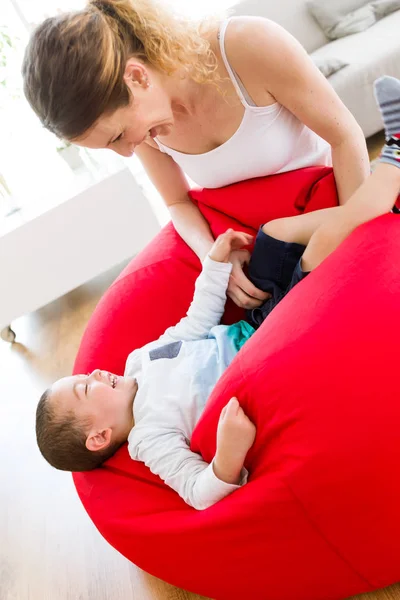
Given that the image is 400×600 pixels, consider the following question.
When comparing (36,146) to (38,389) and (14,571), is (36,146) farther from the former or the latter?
(14,571)

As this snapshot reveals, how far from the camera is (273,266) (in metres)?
1.35

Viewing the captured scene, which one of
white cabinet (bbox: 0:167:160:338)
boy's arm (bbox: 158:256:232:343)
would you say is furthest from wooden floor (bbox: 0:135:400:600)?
boy's arm (bbox: 158:256:232:343)

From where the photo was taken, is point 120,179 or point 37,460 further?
point 120,179

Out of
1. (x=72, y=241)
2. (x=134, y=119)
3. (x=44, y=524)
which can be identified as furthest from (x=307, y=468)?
(x=72, y=241)

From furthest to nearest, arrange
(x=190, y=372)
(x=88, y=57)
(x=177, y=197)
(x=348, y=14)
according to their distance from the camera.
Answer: (x=348, y=14) < (x=177, y=197) < (x=190, y=372) < (x=88, y=57)

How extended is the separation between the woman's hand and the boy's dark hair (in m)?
0.48

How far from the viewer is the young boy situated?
46.1 inches

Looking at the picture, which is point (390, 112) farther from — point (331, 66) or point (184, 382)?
point (331, 66)

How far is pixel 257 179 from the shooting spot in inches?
59.8

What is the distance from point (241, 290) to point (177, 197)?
0.44m

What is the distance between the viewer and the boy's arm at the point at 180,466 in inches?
43.1

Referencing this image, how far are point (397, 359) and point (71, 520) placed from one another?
Answer: 1219mm

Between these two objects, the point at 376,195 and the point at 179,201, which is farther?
the point at 179,201

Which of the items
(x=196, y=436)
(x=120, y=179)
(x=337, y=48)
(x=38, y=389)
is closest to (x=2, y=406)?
(x=38, y=389)
